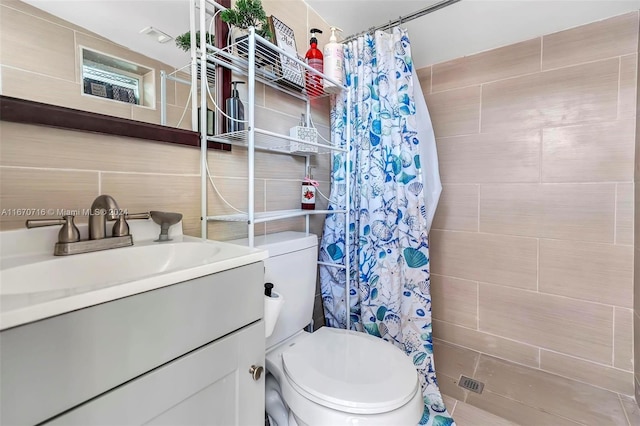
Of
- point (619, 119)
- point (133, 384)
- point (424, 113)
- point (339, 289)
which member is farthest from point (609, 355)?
point (133, 384)

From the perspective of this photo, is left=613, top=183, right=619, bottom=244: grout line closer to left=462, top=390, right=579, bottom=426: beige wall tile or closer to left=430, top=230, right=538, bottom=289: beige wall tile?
left=430, top=230, right=538, bottom=289: beige wall tile

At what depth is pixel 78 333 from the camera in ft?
1.60

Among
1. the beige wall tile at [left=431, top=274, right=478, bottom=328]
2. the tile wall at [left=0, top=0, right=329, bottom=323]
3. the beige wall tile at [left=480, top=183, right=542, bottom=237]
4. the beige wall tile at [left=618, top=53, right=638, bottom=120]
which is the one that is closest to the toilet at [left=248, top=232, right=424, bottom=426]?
the tile wall at [left=0, top=0, right=329, bottom=323]

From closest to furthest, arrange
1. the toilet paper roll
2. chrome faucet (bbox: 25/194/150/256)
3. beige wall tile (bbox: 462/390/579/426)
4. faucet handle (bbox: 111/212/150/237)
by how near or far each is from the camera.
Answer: chrome faucet (bbox: 25/194/150/256), faucet handle (bbox: 111/212/150/237), the toilet paper roll, beige wall tile (bbox: 462/390/579/426)

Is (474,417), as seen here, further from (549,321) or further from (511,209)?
(511,209)

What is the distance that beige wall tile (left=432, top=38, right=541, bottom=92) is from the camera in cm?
166

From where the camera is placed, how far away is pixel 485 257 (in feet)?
5.98

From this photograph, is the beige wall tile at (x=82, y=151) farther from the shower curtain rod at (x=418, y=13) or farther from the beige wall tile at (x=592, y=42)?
the beige wall tile at (x=592, y=42)

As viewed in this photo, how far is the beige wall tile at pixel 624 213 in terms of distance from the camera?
1450 millimetres

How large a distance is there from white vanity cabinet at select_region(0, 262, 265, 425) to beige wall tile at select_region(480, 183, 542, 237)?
153 cm

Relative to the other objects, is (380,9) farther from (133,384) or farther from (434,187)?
(133,384)

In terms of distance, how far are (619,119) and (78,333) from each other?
2.19m

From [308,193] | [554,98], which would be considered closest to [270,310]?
[308,193]

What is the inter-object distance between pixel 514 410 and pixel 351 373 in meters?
A: 0.98
